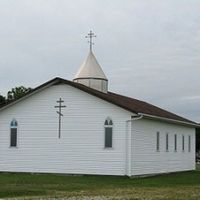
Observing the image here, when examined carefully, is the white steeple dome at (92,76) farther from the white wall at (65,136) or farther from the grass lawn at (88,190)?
the grass lawn at (88,190)

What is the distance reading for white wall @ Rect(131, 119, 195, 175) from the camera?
115 feet

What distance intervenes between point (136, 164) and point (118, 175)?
1.51 metres

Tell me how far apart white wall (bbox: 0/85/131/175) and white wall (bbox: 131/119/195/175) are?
1.17m

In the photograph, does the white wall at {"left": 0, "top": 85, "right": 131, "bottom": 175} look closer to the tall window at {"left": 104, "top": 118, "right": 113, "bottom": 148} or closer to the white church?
the white church

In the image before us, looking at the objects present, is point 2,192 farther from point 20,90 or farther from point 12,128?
point 20,90

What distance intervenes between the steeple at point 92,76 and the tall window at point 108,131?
18.0ft

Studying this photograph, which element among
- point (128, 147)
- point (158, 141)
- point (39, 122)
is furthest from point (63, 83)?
point (158, 141)

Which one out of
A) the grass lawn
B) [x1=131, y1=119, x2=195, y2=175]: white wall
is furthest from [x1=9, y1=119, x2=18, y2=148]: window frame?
[x1=131, y1=119, x2=195, y2=175]: white wall

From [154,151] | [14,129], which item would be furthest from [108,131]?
[14,129]

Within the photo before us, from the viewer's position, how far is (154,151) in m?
38.2

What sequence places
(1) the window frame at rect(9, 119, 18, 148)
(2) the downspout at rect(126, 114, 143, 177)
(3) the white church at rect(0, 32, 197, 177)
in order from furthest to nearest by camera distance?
1. (1) the window frame at rect(9, 119, 18, 148)
2. (3) the white church at rect(0, 32, 197, 177)
3. (2) the downspout at rect(126, 114, 143, 177)

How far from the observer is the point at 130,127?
111ft

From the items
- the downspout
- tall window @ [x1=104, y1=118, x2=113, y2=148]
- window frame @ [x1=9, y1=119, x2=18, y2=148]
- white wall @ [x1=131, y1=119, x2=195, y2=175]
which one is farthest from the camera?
window frame @ [x1=9, y1=119, x2=18, y2=148]

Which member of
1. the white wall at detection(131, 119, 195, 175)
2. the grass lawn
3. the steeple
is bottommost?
the grass lawn
